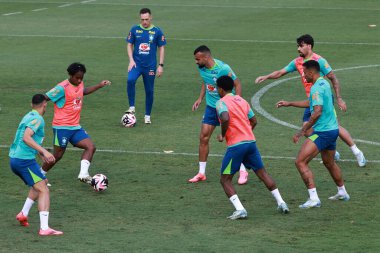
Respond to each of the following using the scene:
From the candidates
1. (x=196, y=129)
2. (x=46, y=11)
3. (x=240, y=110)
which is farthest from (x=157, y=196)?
(x=46, y=11)

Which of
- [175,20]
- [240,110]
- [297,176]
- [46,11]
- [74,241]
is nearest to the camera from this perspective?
[74,241]

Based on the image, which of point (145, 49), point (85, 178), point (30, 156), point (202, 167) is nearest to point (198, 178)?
point (202, 167)

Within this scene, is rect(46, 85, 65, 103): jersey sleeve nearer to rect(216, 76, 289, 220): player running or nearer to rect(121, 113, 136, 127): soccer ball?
rect(216, 76, 289, 220): player running

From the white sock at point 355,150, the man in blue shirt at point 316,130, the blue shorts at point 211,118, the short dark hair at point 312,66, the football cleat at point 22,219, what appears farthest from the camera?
the white sock at point 355,150

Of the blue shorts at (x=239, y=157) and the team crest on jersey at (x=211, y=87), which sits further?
the team crest on jersey at (x=211, y=87)

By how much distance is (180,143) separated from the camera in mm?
19203

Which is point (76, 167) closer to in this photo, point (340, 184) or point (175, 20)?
point (340, 184)

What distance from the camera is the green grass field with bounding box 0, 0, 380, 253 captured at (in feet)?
43.4

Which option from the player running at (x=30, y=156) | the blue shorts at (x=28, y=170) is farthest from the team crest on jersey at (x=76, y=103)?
the blue shorts at (x=28, y=170)

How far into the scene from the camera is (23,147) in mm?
13648

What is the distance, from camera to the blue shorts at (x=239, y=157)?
1418cm

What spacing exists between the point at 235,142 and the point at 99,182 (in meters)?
2.56

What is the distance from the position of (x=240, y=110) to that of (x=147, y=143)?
5.26 m

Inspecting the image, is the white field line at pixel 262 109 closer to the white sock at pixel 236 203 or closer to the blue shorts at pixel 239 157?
the blue shorts at pixel 239 157
